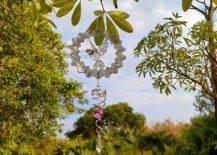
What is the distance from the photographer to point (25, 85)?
2205 cm

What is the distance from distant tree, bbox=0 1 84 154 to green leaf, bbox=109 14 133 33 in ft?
58.1

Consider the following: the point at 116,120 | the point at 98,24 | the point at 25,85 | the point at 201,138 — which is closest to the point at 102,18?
the point at 98,24

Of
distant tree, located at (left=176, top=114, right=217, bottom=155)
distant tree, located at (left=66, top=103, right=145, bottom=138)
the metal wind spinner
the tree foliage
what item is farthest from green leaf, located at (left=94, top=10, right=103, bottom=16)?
distant tree, located at (left=66, top=103, right=145, bottom=138)

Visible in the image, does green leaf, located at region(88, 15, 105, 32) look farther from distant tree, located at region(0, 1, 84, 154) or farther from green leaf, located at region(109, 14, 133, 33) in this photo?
distant tree, located at region(0, 1, 84, 154)

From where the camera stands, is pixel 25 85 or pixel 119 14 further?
pixel 25 85

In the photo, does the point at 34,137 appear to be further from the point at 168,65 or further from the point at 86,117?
the point at 86,117

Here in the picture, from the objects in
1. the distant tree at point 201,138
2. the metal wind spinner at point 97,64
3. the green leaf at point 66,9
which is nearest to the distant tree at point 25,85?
the distant tree at point 201,138

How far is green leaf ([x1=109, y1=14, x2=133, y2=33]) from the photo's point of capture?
2143 mm

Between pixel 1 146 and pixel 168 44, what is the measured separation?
28.1 feet

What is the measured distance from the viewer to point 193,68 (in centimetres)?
1561

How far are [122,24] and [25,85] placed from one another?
20174mm

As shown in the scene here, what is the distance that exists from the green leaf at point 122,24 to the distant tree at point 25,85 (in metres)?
17.7

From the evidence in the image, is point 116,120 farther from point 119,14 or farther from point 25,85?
point 119,14

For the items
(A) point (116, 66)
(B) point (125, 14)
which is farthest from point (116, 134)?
(B) point (125, 14)
